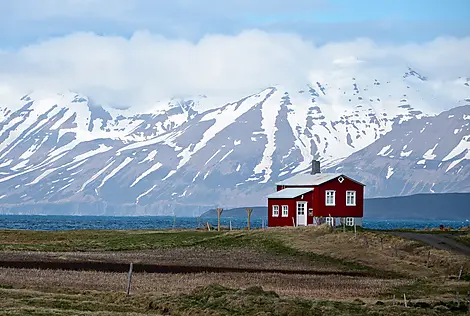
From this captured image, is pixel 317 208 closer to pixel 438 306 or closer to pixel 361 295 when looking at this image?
pixel 361 295

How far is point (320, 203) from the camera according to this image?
102 meters

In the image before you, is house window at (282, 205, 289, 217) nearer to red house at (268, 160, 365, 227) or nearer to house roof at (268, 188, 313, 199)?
red house at (268, 160, 365, 227)

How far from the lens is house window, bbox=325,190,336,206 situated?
10282cm

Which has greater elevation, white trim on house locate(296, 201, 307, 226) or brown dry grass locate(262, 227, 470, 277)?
white trim on house locate(296, 201, 307, 226)

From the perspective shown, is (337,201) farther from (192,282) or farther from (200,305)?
(200,305)

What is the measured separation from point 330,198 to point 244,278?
48.9m

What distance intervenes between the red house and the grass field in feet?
42.1

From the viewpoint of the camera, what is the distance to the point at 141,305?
40062 millimetres

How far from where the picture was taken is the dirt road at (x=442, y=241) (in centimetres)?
7038

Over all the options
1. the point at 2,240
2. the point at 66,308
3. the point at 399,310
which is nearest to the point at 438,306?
the point at 399,310

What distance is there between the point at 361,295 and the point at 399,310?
9405 millimetres

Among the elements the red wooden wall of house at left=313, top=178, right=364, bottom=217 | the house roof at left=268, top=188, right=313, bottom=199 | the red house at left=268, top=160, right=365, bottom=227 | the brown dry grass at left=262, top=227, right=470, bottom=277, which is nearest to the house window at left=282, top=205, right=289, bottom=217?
the red house at left=268, top=160, right=365, bottom=227

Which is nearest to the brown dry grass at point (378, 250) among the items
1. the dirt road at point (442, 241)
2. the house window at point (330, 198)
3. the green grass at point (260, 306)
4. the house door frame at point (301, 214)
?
the dirt road at point (442, 241)

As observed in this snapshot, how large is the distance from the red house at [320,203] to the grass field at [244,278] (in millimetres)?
12839
